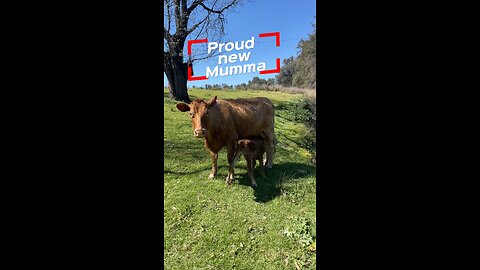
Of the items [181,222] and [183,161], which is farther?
[183,161]

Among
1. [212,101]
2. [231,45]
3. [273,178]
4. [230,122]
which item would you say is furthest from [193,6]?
[273,178]

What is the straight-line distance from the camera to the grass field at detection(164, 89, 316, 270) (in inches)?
72.0

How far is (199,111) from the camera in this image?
1.97 meters

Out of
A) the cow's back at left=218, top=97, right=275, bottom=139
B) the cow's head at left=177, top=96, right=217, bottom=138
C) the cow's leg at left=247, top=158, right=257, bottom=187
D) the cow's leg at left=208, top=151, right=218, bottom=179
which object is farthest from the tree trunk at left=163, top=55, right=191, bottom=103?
the cow's leg at left=247, top=158, right=257, bottom=187

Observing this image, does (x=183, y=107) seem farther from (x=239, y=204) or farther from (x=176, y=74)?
(x=239, y=204)

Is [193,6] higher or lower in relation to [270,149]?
higher

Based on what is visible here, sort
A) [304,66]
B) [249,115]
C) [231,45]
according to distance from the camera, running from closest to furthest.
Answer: [304,66] → [231,45] → [249,115]

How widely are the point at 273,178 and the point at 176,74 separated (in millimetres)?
1020

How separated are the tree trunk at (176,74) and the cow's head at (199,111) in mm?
144

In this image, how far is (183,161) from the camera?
2072 millimetres

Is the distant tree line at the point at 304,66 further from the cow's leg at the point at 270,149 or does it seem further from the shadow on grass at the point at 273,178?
the shadow on grass at the point at 273,178
